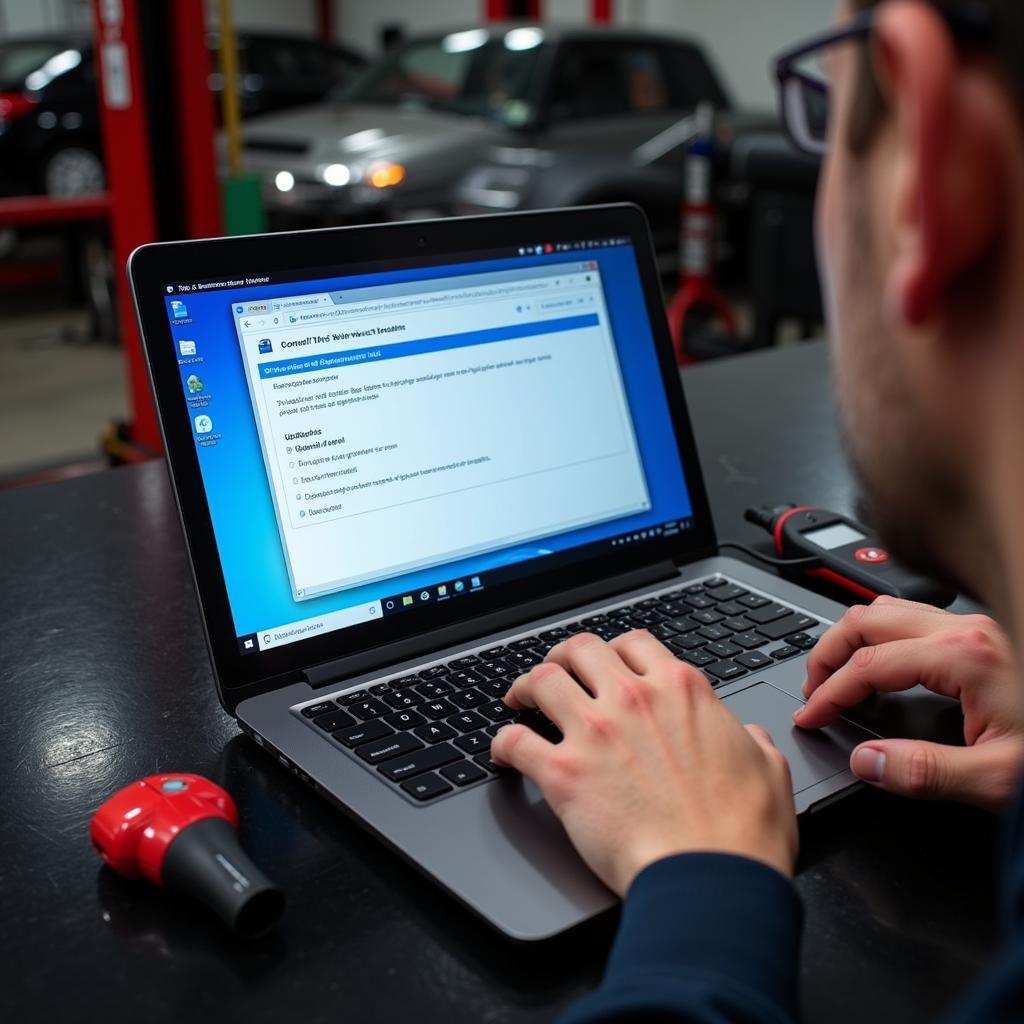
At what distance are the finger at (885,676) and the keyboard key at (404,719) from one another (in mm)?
252

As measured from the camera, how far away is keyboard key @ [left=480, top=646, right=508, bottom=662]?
0.87m

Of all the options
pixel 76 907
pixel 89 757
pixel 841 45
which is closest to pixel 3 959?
pixel 76 907

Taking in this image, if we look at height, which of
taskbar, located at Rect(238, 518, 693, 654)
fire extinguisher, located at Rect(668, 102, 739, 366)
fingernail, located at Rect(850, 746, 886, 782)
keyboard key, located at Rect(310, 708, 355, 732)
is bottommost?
fingernail, located at Rect(850, 746, 886, 782)

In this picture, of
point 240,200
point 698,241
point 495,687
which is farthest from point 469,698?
point 698,241

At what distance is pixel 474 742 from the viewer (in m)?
0.76

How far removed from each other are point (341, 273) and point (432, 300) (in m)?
0.08

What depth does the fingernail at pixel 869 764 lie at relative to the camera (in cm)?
72

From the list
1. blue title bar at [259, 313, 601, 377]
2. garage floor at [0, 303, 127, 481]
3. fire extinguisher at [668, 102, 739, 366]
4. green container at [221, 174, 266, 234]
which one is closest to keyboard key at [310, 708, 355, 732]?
blue title bar at [259, 313, 601, 377]

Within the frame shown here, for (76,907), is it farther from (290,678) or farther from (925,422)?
(925,422)

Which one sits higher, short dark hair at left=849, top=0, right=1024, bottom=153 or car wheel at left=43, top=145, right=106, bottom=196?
car wheel at left=43, top=145, right=106, bottom=196

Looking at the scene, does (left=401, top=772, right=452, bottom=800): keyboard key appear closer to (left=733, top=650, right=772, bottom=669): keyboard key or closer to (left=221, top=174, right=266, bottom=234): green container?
(left=733, top=650, right=772, bottom=669): keyboard key

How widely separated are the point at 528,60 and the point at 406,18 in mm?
5936

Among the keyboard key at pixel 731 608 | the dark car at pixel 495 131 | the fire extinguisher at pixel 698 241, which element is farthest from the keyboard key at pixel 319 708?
the dark car at pixel 495 131

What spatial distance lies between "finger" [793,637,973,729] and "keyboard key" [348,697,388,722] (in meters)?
0.28
